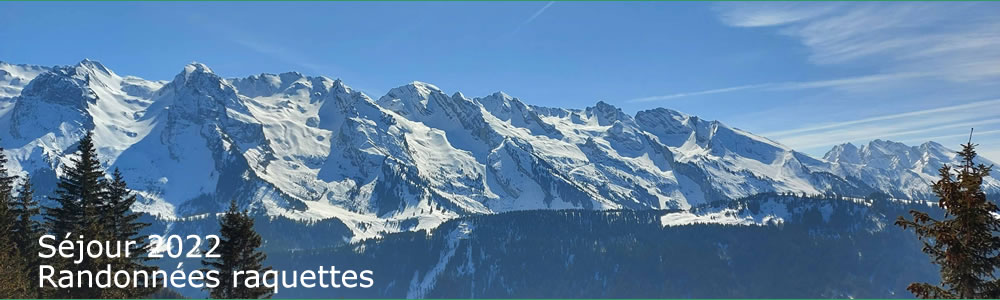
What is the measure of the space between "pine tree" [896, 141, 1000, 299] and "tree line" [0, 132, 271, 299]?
3180 cm

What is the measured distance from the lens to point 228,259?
4684 centimetres

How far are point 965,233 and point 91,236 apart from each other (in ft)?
139

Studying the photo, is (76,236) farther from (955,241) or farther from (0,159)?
(955,241)

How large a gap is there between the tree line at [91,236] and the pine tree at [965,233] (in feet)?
104

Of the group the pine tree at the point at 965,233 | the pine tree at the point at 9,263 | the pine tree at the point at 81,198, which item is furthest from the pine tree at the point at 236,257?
the pine tree at the point at 965,233

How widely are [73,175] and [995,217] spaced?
51436 mm

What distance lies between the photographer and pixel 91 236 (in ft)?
149

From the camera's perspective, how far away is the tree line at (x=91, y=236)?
151 feet

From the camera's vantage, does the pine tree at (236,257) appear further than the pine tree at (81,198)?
No

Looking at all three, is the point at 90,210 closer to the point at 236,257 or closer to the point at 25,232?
the point at 236,257

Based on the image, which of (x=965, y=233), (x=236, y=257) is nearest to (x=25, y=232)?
(x=236, y=257)

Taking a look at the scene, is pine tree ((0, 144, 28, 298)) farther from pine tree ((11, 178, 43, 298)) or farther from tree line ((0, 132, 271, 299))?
pine tree ((11, 178, 43, 298))

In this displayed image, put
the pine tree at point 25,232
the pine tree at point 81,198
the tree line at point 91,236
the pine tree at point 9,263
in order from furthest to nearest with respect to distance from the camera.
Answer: the pine tree at point 25,232, the pine tree at point 81,198, the pine tree at point 9,263, the tree line at point 91,236

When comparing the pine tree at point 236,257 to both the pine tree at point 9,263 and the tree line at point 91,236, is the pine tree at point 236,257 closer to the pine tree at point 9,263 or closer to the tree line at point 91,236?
the tree line at point 91,236
